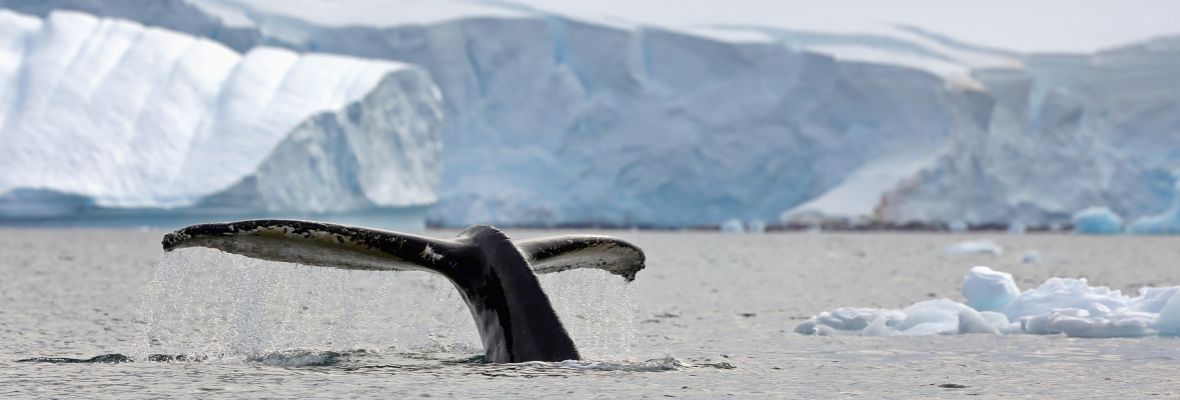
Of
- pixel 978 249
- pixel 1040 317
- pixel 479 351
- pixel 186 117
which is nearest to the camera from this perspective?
pixel 479 351

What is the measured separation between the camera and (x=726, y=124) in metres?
49.9

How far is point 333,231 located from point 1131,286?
13941mm

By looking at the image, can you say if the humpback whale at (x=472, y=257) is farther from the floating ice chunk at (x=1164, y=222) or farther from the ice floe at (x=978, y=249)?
the floating ice chunk at (x=1164, y=222)

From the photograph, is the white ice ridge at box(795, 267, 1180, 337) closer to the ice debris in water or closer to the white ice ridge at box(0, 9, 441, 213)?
the white ice ridge at box(0, 9, 441, 213)

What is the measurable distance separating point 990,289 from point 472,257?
627 centimetres

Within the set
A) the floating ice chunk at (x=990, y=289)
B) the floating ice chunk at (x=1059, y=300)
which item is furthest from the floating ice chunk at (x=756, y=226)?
the floating ice chunk at (x=1059, y=300)

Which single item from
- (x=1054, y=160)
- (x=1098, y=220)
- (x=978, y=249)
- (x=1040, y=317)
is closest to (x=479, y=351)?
(x=1040, y=317)

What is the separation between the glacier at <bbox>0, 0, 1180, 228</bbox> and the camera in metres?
49.0

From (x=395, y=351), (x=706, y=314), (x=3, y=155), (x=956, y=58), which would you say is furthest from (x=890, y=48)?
(x=395, y=351)

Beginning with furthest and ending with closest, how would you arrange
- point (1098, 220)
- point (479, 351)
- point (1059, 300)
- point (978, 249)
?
point (1098, 220)
point (978, 249)
point (1059, 300)
point (479, 351)

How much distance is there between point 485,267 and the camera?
21.6 ft

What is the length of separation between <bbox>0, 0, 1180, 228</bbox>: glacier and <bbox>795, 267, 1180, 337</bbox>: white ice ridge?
3789 cm

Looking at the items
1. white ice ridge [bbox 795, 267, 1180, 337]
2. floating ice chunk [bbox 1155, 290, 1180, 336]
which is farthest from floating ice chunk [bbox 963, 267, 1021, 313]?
floating ice chunk [bbox 1155, 290, 1180, 336]

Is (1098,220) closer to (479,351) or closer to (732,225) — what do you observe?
(732,225)
